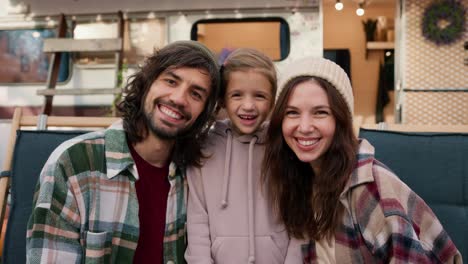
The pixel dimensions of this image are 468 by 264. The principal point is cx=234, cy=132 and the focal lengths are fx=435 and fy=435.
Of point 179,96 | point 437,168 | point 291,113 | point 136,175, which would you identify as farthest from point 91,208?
point 437,168

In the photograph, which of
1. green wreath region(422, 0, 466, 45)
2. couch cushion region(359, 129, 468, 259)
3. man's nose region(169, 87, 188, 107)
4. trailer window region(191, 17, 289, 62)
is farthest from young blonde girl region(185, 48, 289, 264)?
green wreath region(422, 0, 466, 45)

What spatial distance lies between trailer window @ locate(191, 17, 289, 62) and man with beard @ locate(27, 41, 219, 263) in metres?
2.58

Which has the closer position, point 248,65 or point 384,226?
point 384,226

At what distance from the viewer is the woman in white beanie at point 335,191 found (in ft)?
4.36

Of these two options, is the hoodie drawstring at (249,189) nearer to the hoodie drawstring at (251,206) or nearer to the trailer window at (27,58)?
the hoodie drawstring at (251,206)

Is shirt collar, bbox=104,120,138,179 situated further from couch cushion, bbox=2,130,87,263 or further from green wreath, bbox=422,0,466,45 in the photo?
green wreath, bbox=422,0,466,45

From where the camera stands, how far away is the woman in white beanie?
1328 mm

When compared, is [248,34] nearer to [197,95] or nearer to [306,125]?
[197,95]

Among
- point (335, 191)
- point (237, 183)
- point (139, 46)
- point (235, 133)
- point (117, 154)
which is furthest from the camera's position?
→ point (139, 46)

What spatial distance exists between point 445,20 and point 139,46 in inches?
148

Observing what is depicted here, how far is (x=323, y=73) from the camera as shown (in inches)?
56.6

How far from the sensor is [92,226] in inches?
59.1

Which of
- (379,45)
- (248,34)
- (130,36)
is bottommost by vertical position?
(130,36)

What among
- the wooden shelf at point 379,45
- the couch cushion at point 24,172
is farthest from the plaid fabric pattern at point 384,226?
the wooden shelf at point 379,45
